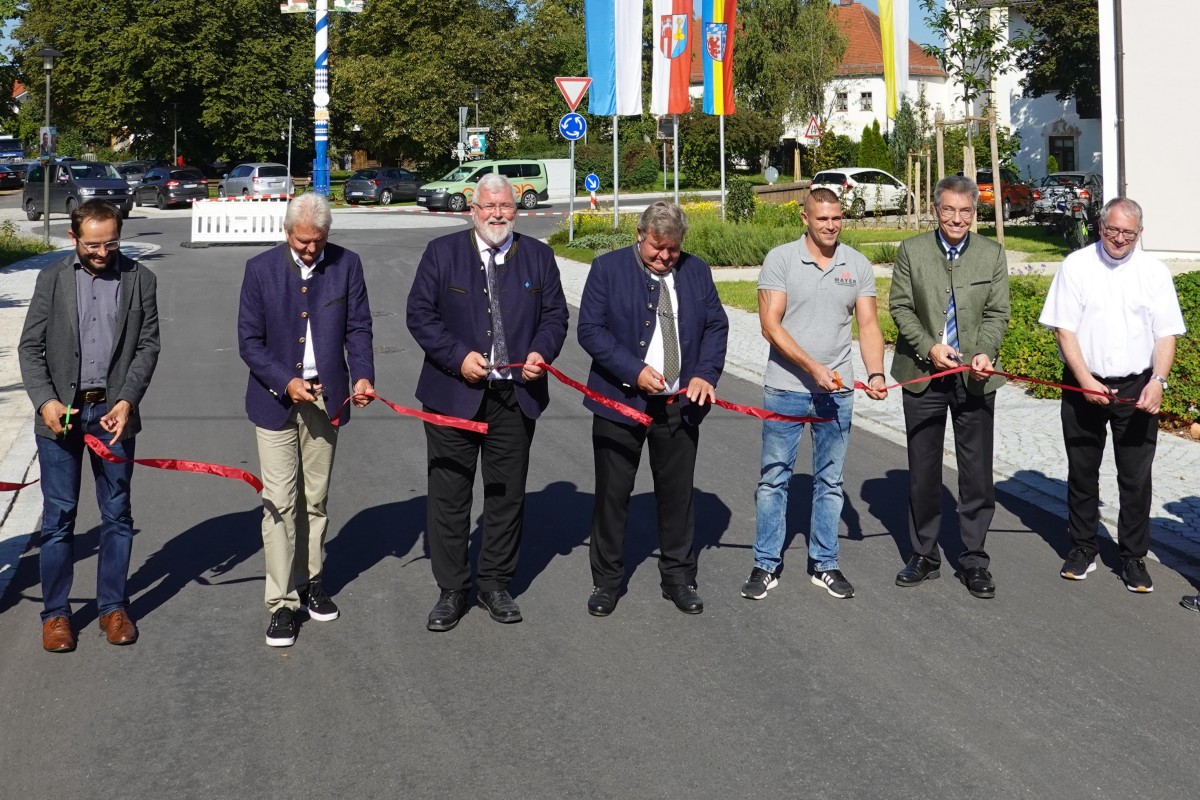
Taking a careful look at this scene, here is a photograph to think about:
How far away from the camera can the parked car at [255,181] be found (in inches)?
1951

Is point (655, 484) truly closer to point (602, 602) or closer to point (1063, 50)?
point (602, 602)

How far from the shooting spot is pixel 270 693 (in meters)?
5.19

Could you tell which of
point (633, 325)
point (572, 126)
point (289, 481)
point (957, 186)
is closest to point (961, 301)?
point (957, 186)

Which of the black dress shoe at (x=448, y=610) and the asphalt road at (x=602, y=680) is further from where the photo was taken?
the black dress shoe at (x=448, y=610)

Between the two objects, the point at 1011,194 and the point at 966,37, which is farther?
the point at 1011,194

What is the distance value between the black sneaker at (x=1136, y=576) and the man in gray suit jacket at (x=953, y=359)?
665mm

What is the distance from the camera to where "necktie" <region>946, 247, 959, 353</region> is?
6.57 metres

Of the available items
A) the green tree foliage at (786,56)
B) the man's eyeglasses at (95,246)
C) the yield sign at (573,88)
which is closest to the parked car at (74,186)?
the yield sign at (573,88)

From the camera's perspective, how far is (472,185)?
159 feet

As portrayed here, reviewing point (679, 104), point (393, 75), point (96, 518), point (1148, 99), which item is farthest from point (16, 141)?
point (96, 518)

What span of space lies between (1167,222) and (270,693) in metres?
20.1

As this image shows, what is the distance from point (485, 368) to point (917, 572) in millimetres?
2386

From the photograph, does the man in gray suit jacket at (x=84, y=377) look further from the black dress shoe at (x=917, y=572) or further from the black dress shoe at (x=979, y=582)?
the black dress shoe at (x=979, y=582)

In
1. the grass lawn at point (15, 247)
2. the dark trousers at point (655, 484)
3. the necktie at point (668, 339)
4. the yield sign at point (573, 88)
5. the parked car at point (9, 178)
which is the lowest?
the dark trousers at point (655, 484)
